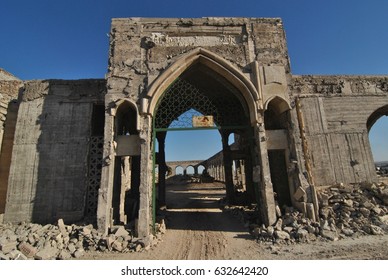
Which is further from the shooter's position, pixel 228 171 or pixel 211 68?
pixel 228 171

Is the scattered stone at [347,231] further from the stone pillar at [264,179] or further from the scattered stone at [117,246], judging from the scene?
the scattered stone at [117,246]

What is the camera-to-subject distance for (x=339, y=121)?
850 centimetres

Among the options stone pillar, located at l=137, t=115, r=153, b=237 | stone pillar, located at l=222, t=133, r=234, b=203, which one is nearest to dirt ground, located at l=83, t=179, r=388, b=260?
stone pillar, located at l=137, t=115, r=153, b=237

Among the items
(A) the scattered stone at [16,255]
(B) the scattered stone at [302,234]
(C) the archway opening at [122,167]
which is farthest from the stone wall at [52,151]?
(B) the scattered stone at [302,234]

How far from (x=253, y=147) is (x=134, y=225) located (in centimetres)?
497

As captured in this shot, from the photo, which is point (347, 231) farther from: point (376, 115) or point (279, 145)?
point (376, 115)

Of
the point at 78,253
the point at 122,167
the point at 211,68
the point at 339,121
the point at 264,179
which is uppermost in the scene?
the point at 211,68

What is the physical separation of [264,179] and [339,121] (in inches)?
155

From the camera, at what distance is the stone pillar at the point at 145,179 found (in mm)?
6798

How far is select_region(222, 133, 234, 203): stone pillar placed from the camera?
41.0 ft

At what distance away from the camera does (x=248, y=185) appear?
12.2m

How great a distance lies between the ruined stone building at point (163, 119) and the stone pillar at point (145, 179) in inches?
1.5

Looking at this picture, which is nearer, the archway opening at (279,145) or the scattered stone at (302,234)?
the scattered stone at (302,234)

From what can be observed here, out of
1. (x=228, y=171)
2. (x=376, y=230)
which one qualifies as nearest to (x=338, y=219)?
(x=376, y=230)
